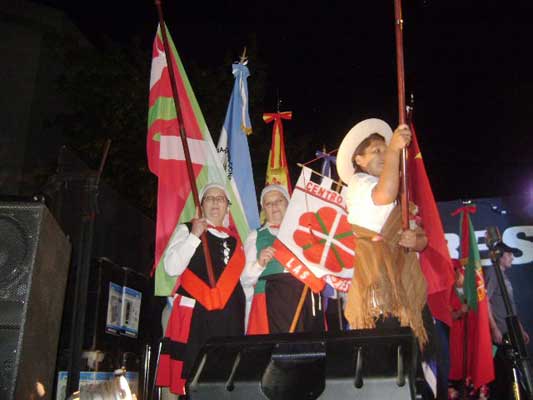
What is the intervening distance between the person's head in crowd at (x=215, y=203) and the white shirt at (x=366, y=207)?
1.38 m

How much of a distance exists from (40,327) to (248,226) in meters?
2.42

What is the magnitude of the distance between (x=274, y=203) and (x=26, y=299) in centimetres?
229

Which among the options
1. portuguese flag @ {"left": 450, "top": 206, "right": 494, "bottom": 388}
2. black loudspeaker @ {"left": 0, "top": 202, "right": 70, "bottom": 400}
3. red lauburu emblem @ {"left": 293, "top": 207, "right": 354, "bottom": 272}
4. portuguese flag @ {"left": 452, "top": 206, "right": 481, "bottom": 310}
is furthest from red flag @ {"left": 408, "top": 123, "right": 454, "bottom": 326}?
portuguese flag @ {"left": 452, "top": 206, "right": 481, "bottom": 310}

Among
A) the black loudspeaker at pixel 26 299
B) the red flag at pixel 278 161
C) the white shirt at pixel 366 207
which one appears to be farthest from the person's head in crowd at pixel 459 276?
the black loudspeaker at pixel 26 299

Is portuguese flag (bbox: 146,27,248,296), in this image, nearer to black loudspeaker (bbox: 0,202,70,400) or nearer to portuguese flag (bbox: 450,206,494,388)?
black loudspeaker (bbox: 0,202,70,400)

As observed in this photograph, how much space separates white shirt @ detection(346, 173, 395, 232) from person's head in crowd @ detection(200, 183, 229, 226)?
54.3 inches

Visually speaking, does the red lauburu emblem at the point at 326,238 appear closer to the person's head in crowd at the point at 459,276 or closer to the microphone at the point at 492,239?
the microphone at the point at 492,239

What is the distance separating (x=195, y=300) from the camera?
3811 millimetres

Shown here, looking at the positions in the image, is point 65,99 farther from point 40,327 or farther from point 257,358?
point 257,358

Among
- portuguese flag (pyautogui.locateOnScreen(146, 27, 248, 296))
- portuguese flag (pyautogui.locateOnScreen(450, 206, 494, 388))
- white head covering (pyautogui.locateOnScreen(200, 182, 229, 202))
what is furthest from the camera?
portuguese flag (pyautogui.locateOnScreen(450, 206, 494, 388))

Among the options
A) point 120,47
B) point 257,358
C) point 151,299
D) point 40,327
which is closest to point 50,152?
point 120,47

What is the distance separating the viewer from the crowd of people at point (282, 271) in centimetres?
284

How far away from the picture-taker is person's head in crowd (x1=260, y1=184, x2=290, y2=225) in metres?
4.25

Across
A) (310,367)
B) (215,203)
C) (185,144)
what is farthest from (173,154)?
(310,367)
